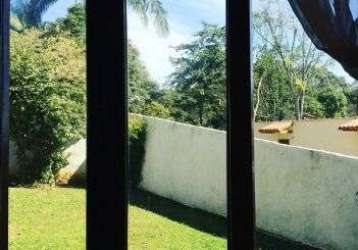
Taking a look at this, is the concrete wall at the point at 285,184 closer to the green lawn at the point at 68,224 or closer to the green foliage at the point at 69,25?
the green lawn at the point at 68,224

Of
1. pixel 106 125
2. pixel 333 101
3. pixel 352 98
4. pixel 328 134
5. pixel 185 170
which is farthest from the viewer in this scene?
pixel 185 170

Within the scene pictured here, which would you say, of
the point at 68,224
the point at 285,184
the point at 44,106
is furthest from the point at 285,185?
the point at 44,106

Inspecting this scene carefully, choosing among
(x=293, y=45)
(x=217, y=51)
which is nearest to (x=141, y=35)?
(x=217, y=51)

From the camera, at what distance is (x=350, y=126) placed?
5.41 ft

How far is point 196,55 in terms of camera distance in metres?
1.90

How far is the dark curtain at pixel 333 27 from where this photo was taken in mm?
1306

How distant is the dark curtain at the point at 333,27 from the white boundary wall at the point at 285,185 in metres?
1.29

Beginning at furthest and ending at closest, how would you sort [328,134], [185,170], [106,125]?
[185,170], [328,134], [106,125]

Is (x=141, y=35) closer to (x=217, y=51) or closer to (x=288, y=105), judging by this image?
(x=217, y=51)

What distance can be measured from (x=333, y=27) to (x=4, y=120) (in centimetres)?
91

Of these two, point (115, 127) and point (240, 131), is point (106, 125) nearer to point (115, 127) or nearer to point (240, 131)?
point (115, 127)

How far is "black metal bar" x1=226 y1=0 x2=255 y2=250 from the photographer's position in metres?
1.21

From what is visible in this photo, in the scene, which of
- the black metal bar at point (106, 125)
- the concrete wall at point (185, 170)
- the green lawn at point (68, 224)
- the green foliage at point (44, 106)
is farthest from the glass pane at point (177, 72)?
the green foliage at point (44, 106)

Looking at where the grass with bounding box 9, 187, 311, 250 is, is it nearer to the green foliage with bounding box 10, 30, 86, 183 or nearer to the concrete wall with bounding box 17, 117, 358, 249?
the concrete wall with bounding box 17, 117, 358, 249
